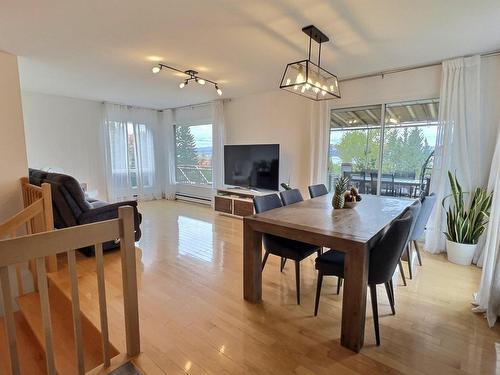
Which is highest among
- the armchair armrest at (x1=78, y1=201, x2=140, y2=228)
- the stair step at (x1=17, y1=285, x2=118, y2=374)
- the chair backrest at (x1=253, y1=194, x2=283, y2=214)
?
the chair backrest at (x1=253, y1=194, x2=283, y2=214)

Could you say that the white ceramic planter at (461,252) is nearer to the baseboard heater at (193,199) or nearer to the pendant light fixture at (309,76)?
the pendant light fixture at (309,76)

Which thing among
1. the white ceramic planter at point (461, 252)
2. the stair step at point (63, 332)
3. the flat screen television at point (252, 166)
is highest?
the flat screen television at point (252, 166)

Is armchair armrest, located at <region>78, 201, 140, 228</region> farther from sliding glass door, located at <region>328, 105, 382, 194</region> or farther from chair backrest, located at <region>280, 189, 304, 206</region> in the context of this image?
sliding glass door, located at <region>328, 105, 382, 194</region>

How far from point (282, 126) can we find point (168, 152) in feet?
11.9

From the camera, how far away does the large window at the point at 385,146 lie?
12.4 ft

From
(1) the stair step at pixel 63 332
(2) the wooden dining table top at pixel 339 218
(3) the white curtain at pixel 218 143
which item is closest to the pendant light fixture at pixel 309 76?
(2) the wooden dining table top at pixel 339 218

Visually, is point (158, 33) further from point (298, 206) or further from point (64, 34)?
point (298, 206)

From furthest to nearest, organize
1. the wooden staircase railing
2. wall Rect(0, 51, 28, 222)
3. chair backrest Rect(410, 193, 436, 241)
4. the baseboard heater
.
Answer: the baseboard heater < wall Rect(0, 51, 28, 222) < chair backrest Rect(410, 193, 436, 241) < the wooden staircase railing

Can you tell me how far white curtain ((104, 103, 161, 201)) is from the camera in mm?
6270

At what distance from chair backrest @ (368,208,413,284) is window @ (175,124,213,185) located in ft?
17.0

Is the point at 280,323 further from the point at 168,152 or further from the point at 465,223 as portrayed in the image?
the point at 168,152

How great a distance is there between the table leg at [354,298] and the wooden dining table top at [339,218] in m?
0.13

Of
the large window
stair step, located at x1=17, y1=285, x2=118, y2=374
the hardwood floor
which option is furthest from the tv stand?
stair step, located at x1=17, y1=285, x2=118, y2=374

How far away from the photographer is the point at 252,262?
2307 mm
